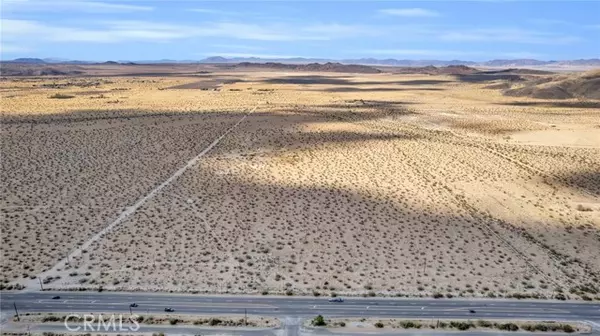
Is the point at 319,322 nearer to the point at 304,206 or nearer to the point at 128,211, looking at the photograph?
the point at 304,206

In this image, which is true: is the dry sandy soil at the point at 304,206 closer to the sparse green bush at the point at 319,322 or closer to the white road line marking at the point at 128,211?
the white road line marking at the point at 128,211

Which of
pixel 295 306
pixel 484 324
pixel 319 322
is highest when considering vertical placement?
pixel 319 322

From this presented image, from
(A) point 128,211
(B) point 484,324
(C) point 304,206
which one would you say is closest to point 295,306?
(B) point 484,324

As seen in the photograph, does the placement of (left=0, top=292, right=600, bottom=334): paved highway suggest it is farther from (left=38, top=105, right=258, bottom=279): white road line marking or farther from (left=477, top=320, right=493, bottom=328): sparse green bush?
(left=38, top=105, right=258, bottom=279): white road line marking

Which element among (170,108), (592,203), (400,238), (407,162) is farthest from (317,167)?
(170,108)

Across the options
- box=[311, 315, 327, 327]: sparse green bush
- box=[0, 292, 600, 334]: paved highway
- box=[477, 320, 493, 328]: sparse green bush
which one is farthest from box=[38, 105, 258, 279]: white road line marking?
box=[477, 320, 493, 328]: sparse green bush

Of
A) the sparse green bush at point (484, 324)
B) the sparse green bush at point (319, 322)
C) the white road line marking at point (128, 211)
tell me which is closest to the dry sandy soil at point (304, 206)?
the white road line marking at point (128, 211)
